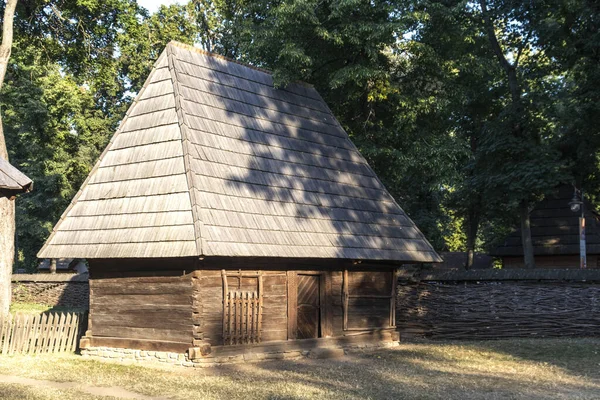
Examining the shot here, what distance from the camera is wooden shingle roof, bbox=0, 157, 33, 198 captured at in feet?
44.4

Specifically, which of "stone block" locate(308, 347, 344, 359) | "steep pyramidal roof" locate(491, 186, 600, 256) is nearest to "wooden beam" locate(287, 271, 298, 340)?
"stone block" locate(308, 347, 344, 359)

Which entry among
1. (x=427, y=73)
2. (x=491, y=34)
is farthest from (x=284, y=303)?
(x=491, y=34)

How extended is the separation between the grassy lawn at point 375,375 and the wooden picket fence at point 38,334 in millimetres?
642

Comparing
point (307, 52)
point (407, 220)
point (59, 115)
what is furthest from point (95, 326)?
point (59, 115)

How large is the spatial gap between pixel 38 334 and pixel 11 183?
4681 mm

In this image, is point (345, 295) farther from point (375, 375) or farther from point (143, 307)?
point (143, 307)

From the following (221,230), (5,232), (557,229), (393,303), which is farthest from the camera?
(557,229)

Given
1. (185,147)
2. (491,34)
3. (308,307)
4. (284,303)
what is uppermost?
(491,34)

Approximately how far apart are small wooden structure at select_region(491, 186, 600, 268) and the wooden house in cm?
1172

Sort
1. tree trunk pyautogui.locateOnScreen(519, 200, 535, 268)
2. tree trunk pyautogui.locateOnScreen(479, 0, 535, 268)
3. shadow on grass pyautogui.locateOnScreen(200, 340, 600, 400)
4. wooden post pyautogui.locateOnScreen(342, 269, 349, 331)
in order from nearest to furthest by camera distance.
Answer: shadow on grass pyautogui.locateOnScreen(200, 340, 600, 400) < wooden post pyautogui.locateOnScreen(342, 269, 349, 331) < tree trunk pyautogui.locateOnScreen(479, 0, 535, 268) < tree trunk pyautogui.locateOnScreen(519, 200, 535, 268)

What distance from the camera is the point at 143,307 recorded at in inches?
624

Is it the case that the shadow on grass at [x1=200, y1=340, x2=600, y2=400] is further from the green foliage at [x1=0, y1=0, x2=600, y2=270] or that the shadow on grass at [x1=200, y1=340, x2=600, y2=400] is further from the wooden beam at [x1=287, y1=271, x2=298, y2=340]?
the green foliage at [x1=0, y1=0, x2=600, y2=270]

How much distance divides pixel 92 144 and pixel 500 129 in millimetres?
22851

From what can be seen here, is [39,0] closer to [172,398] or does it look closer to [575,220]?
[172,398]
